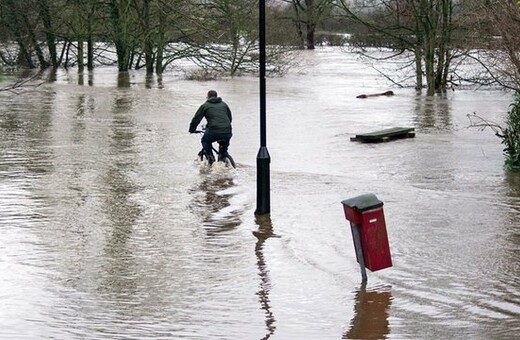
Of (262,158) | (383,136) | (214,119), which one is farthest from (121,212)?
(383,136)

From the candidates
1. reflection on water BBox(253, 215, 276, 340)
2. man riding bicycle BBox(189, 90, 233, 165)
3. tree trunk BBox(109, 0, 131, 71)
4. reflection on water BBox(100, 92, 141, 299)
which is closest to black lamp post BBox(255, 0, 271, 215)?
reflection on water BBox(253, 215, 276, 340)

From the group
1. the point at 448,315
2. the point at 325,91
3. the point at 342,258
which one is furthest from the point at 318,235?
the point at 325,91

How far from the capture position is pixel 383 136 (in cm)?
2542

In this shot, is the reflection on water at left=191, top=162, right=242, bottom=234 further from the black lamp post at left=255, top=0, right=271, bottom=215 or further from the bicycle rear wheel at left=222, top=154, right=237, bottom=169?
the black lamp post at left=255, top=0, right=271, bottom=215

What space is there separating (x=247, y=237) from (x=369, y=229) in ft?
10.2

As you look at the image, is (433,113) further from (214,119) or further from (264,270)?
(264,270)

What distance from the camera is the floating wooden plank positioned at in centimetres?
2527

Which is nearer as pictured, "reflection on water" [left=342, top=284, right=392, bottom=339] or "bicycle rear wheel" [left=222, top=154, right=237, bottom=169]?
"reflection on water" [left=342, top=284, right=392, bottom=339]

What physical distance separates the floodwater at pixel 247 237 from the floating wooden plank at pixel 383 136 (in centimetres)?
27

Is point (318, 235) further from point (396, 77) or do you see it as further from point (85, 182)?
point (396, 77)

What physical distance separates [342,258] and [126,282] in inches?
103

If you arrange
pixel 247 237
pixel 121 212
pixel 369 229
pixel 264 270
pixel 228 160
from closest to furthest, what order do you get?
pixel 369 229 < pixel 264 270 < pixel 247 237 < pixel 121 212 < pixel 228 160

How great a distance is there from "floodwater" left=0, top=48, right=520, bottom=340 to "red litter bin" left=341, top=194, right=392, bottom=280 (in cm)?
29

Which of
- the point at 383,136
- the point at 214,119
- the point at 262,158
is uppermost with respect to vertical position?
the point at 214,119
